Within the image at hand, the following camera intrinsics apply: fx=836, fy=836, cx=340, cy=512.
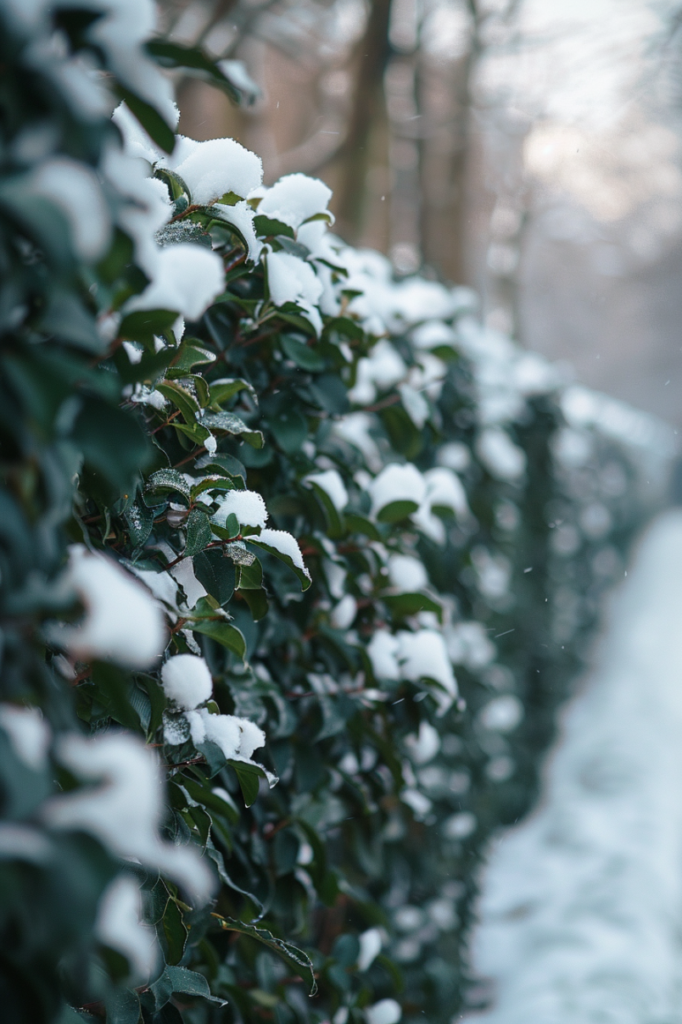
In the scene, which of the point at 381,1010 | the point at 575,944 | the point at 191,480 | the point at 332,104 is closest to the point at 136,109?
the point at 191,480

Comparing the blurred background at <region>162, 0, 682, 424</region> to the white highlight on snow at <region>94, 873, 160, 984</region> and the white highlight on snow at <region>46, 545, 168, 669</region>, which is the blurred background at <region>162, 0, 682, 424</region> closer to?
the white highlight on snow at <region>46, 545, 168, 669</region>

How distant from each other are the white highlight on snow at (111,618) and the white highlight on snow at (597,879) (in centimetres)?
222

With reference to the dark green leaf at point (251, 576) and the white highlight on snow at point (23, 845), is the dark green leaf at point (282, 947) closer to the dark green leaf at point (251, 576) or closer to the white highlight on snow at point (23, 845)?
the dark green leaf at point (251, 576)

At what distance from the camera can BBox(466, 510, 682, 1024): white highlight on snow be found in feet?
7.93

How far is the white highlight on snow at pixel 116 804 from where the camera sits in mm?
485

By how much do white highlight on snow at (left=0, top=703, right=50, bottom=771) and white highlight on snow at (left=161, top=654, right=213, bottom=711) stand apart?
37 centimetres

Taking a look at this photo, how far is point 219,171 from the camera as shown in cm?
103

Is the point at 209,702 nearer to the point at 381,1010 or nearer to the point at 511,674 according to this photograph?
the point at 381,1010

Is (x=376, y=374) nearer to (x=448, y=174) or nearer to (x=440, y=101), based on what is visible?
(x=448, y=174)

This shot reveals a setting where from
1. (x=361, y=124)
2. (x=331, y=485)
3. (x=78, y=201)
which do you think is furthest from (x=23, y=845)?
(x=361, y=124)

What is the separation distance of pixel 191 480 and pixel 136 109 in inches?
16.4

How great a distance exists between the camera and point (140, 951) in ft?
1.63

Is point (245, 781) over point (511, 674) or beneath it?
beneath

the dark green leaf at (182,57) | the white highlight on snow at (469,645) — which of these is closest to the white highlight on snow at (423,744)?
the white highlight on snow at (469,645)
